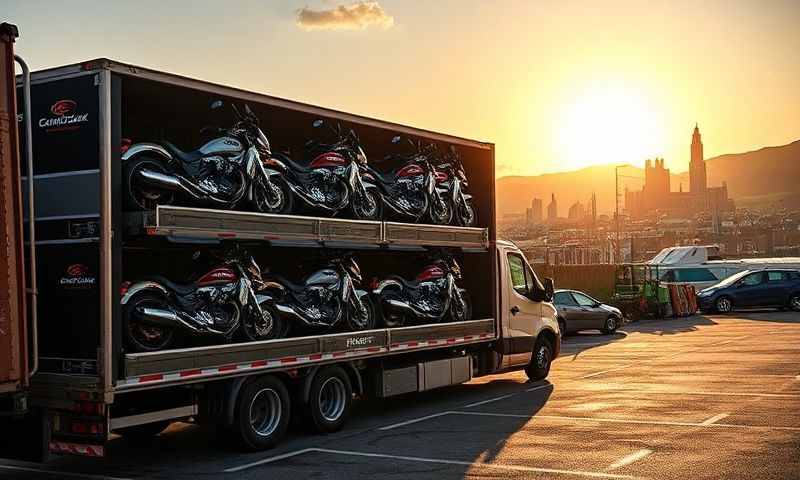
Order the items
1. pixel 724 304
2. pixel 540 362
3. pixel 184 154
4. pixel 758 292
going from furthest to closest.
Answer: pixel 724 304 → pixel 758 292 → pixel 540 362 → pixel 184 154

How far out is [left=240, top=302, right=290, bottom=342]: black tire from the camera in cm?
1088

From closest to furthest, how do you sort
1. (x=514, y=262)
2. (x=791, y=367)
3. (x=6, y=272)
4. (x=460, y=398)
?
(x=6, y=272) → (x=460, y=398) → (x=514, y=262) → (x=791, y=367)

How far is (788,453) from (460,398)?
5848 mm

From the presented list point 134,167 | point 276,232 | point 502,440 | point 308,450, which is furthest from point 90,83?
point 502,440

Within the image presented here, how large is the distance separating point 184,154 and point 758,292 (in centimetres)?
3023

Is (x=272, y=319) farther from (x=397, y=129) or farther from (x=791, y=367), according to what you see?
(x=791, y=367)

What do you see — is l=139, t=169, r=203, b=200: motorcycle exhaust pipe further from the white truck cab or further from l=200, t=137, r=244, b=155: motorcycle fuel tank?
the white truck cab

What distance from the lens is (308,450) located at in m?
10.7

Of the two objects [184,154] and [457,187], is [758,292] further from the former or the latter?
[184,154]

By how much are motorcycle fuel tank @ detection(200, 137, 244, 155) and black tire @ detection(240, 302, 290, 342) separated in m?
1.73

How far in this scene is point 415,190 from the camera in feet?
46.7

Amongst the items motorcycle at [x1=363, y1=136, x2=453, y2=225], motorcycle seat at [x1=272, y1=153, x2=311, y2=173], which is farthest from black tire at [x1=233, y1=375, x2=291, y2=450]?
motorcycle at [x1=363, y1=136, x2=453, y2=225]

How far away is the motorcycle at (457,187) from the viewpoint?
48.7ft

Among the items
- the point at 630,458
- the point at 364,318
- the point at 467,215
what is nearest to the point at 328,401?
the point at 364,318
